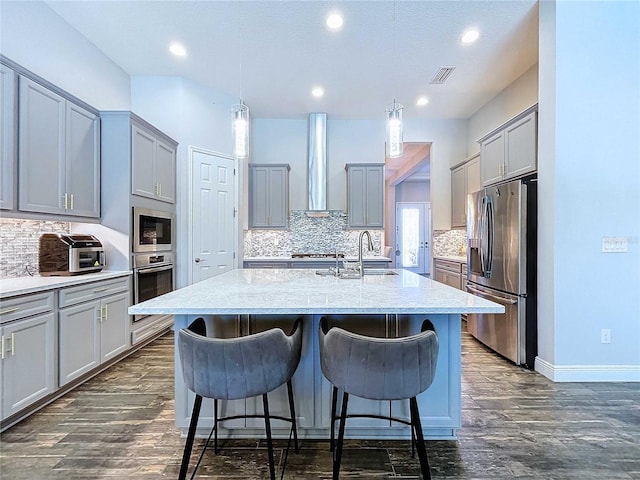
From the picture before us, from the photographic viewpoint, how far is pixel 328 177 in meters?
5.75

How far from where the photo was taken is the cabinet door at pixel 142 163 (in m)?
3.39

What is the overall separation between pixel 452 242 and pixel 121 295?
510 cm

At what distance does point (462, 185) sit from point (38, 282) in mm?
5285

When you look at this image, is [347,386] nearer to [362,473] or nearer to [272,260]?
[362,473]

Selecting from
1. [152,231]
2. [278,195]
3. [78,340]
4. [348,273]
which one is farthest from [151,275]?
[278,195]

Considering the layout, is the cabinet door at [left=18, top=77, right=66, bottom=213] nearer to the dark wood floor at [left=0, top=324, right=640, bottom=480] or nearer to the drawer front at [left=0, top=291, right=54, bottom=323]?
the drawer front at [left=0, top=291, right=54, bottom=323]

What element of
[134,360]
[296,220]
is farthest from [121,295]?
[296,220]

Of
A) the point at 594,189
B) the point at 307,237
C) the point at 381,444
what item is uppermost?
the point at 594,189

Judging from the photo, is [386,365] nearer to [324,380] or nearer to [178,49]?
[324,380]

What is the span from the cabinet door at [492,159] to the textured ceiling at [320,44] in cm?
91

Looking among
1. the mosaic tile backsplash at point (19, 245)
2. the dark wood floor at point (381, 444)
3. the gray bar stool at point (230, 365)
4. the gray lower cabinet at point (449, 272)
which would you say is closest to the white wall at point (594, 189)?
the dark wood floor at point (381, 444)

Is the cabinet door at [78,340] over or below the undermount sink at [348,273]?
below

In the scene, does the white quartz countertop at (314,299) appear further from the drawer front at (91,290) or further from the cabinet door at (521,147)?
the cabinet door at (521,147)

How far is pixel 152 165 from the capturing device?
12.3 feet
